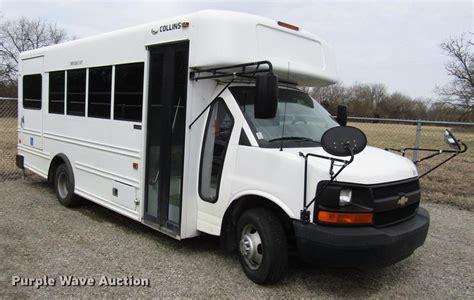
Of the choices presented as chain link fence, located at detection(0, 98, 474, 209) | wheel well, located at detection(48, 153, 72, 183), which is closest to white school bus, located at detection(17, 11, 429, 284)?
wheel well, located at detection(48, 153, 72, 183)

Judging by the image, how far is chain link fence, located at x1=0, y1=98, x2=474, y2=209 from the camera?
8.17 metres

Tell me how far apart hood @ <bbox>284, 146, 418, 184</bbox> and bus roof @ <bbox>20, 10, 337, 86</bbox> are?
1.15 metres

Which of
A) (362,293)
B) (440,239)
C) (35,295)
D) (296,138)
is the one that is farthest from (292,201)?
(440,239)

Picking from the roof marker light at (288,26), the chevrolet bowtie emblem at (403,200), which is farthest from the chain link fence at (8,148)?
the chevrolet bowtie emblem at (403,200)

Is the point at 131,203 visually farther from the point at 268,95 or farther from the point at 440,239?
the point at 440,239

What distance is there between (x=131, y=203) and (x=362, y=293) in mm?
3060

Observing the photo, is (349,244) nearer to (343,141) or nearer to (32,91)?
(343,141)

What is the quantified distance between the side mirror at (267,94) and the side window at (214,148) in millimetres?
753

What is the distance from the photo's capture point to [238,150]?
4246 mm

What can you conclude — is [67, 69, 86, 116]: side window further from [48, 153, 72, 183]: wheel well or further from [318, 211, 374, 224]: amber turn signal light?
[318, 211, 374, 224]: amber turn signal light

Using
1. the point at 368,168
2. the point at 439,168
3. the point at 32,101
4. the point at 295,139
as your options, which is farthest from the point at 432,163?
the point at 32,101

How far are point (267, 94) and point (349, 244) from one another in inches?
58.3

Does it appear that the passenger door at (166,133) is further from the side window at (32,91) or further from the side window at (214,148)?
the side window at (32,91)

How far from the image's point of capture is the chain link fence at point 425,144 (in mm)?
8172
